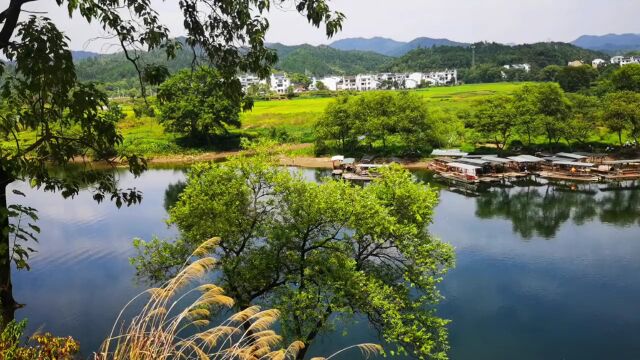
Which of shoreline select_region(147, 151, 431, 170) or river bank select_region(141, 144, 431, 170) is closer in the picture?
shoreline select_region(147, 151, 431, 170)

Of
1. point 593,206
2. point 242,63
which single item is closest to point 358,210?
point 242,63

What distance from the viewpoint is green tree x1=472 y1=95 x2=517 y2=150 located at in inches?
2138

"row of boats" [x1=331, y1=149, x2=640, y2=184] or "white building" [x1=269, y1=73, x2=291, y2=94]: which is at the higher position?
"white building" [x1=269, y1=73, x2=291, y2=94]

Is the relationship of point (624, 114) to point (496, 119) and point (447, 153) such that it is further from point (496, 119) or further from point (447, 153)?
point (447, 153)

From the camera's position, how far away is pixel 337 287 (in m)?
14.1

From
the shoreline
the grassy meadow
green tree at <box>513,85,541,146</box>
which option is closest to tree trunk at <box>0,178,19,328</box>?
the shoreline

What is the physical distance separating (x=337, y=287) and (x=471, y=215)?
24022 millimetres

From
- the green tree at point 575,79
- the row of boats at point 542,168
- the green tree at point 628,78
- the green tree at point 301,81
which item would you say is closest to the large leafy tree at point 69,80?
the row of boats at point 542,168

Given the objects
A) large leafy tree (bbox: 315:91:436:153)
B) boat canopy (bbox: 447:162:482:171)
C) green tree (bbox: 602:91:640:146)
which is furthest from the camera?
large leafy tree (bbox: 315:91:436:153)

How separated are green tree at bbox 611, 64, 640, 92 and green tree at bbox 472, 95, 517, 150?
2265 cm

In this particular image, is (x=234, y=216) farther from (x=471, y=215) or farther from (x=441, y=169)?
(x=441, y=169)

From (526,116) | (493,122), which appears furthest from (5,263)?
(526,116)

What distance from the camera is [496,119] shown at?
5447 cm

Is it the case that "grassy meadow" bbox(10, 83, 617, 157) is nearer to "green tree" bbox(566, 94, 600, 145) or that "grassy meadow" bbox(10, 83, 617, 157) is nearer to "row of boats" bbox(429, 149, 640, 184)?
"green tree" bbox(566, 94, 600, 145)
